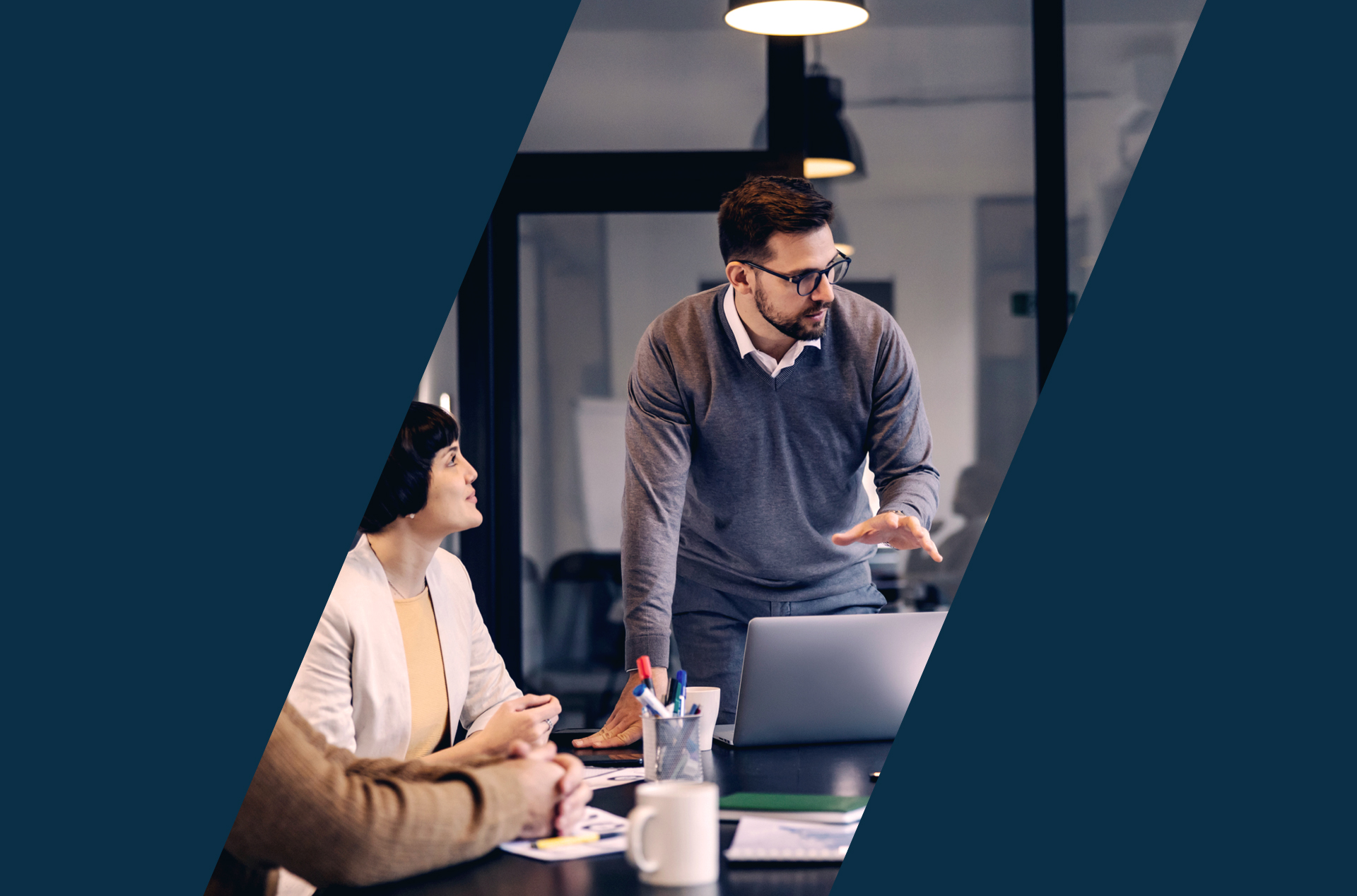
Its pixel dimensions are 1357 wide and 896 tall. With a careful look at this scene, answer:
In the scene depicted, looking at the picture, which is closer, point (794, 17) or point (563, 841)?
point (563, 841)

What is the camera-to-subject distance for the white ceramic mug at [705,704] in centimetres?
173

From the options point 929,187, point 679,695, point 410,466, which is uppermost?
point 929,187

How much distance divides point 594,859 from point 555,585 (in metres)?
2.61

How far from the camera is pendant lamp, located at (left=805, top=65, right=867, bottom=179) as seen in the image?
3.69m

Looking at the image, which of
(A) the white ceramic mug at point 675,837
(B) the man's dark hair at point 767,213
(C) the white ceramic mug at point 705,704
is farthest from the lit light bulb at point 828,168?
(A) the white ceramic mug at point 675,837

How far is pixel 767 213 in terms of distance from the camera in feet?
7.68

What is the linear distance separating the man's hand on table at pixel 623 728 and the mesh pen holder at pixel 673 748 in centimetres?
20

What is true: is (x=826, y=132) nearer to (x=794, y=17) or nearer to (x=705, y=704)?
(x=794, y=17)

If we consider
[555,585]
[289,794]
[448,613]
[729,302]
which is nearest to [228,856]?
[289,794]

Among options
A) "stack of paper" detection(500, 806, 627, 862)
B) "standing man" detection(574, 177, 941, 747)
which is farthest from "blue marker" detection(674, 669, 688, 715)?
"standing man" detection(574, 177, 941, 747)

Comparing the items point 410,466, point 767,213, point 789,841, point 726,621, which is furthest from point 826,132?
point 789,841

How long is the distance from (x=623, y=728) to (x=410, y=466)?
1.71 ft

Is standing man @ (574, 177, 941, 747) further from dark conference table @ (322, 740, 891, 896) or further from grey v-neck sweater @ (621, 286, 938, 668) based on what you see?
dark conference table @ (322, 740, 891, 896)

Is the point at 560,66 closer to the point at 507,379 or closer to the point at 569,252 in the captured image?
the point at 569,252
